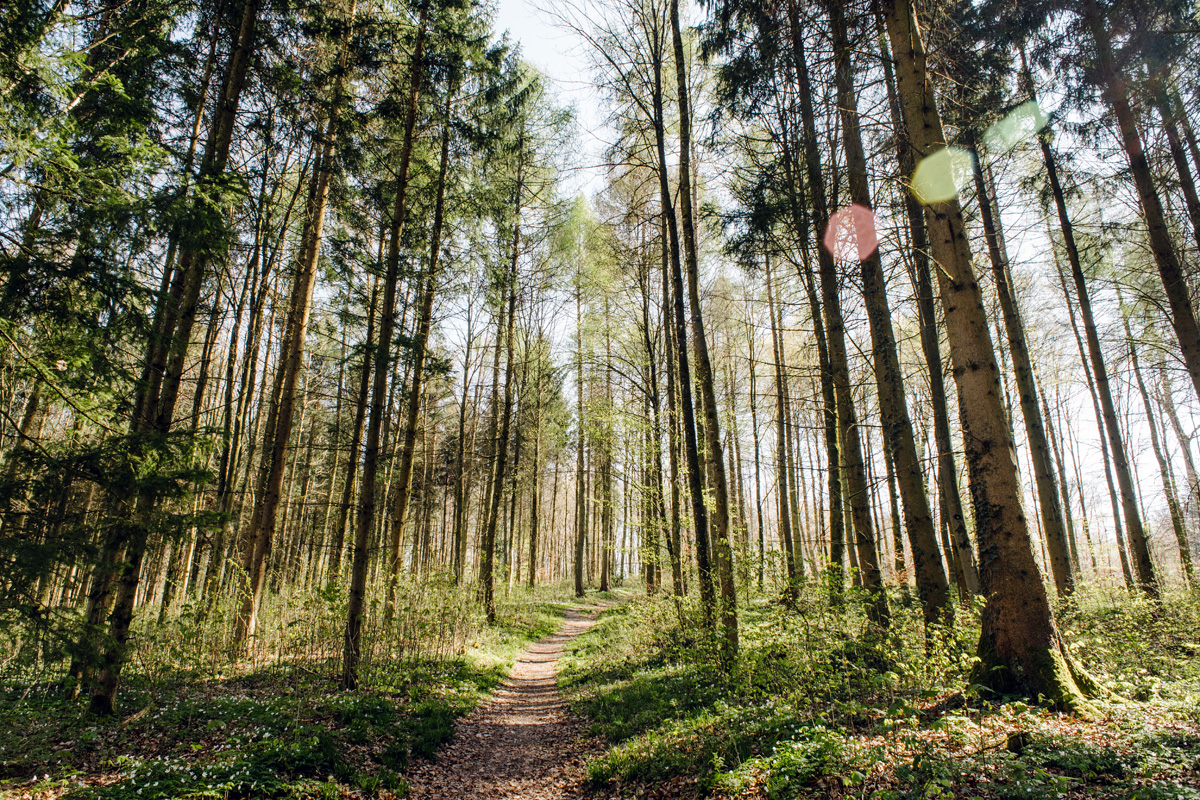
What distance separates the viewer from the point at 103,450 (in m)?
→ 4.14

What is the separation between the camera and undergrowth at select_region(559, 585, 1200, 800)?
9.87 feet

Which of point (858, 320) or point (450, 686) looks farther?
point (858, 320)

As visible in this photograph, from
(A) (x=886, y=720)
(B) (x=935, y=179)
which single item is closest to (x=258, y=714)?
(A) (x=886, y=720)

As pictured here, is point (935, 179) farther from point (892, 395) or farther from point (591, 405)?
point (591, 405)

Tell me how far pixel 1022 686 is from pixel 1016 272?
1665 centimetres

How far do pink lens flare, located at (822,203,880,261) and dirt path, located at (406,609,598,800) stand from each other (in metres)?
7.37

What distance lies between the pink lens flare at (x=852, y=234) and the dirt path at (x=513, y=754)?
7.37 metres

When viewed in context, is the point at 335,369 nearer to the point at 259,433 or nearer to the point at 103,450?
the point at 259,433

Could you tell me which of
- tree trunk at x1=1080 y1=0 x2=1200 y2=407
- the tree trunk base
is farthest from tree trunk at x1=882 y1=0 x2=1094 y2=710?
tree trunk at x1=1080 y1=0 x2=1200 y2=407

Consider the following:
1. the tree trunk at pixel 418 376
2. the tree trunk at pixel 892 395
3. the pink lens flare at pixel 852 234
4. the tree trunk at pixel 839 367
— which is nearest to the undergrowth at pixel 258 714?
the tree trunk at pixel 418 376

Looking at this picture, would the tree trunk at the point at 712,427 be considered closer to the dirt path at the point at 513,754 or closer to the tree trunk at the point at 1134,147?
the dirt path at the point at 513,754

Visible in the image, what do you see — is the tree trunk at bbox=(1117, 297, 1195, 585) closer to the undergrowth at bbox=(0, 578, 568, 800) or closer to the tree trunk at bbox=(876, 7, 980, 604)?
the tree trunk at bbox=(876, 7, 980, 604)

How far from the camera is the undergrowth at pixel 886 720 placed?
301 cm

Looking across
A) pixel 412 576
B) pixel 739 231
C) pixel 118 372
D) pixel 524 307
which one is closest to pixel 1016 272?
pixel 739 231
